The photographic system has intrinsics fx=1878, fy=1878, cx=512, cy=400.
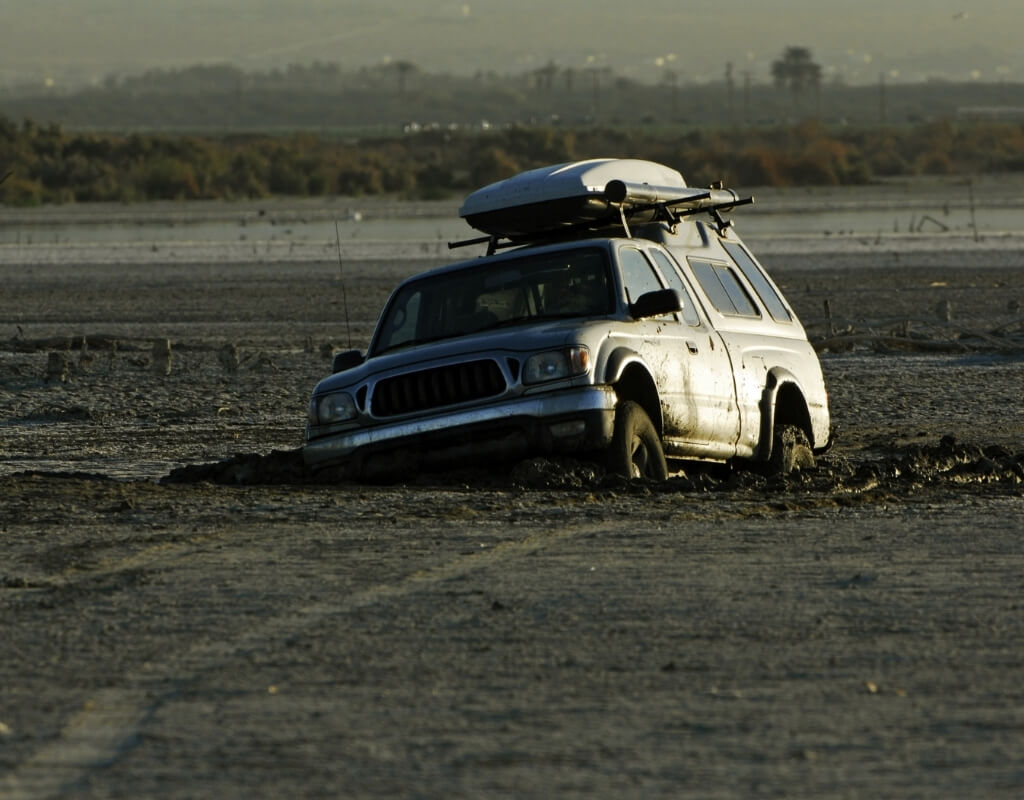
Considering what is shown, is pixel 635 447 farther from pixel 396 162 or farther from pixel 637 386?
pixel 396 162

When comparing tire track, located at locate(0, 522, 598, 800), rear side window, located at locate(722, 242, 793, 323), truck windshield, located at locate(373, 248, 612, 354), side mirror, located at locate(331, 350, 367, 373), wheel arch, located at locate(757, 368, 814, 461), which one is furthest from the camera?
rear side window, located at locate(722, 242, 793, 323)

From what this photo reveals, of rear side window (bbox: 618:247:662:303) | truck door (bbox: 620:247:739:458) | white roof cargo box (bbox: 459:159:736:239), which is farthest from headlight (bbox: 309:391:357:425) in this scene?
white roof cargo box (bbox: 459:159:736:239)

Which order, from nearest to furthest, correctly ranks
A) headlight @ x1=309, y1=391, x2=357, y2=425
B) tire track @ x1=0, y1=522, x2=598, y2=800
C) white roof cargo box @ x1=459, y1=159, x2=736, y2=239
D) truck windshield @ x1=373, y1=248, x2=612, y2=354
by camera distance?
tire track @ x1=0, y1=522, x2=598, y2=800, headlight @ x1=309, y1=391, x2=357, y2=425, truck windshield @ x1=373, y1=248, x2=612, y2=354, white roof cargo box @ x1=459, y1=159, x2=736, y2=239

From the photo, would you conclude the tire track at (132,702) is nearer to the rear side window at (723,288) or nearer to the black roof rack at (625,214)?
the black roof rack at (625,214)

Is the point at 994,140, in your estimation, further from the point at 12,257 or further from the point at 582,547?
the point at 582,547

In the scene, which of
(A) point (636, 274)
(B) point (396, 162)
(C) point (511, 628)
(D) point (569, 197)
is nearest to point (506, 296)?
(A) point (636, 274)

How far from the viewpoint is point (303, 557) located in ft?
28.7

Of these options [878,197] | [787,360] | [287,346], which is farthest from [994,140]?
[787,360]

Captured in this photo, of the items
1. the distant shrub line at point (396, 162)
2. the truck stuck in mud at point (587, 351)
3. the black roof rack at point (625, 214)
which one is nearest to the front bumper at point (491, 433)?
the truck stuck in mud at point (587, 351)

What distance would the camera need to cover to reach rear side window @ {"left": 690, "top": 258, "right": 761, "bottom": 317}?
12828mm

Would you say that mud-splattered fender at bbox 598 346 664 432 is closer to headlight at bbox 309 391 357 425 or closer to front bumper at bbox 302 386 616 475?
front bumper at bbox 302 386 616 475

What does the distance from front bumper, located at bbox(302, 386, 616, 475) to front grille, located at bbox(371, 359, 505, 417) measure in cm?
10

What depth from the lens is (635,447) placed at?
11016 millimetres

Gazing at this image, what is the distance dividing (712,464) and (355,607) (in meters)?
5.21
